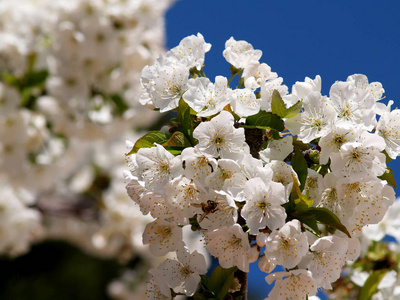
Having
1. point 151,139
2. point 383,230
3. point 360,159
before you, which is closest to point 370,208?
point 360,159

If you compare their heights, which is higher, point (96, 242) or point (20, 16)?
point (20, 16)

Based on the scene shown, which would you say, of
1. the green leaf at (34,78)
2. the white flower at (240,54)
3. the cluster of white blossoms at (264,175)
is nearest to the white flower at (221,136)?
the cluster of white blossoms at (264,175)

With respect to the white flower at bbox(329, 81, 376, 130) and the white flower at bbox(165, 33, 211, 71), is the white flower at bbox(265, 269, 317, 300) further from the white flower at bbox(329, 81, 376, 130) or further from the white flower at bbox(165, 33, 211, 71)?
the white flower at bbox(165, 33, 211, 71)

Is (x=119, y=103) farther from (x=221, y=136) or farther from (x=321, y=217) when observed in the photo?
(x=321, y=217)

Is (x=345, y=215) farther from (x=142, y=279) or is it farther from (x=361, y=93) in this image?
(x=142, y=279)

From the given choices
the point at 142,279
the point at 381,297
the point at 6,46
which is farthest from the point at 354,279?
the point at 142,279

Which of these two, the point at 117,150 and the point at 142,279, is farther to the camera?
the point at 142,279

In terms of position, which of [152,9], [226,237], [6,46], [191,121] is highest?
[152,9]
